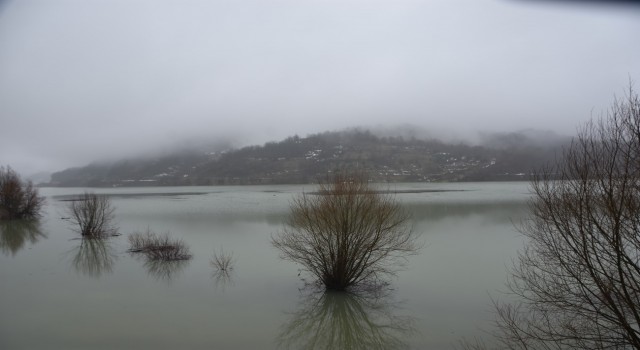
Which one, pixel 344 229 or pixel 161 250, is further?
pixel 161 250

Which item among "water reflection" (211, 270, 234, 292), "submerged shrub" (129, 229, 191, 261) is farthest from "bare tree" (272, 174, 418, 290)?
→ "submerged shrub" (129, 229, 191, 261)

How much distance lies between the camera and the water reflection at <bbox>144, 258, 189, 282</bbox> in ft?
51.8

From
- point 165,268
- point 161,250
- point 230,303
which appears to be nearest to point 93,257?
point 161,250

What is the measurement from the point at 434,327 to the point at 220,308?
5930 mm

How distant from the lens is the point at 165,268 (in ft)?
55.9

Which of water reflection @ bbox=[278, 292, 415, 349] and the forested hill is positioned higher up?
the forested hill

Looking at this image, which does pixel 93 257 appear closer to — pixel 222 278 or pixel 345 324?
pixel 222 278

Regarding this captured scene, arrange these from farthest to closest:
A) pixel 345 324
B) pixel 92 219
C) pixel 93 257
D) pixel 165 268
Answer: pixel 92 219 < pixel 93 257 < pixel 165 268 < pixel 345 324

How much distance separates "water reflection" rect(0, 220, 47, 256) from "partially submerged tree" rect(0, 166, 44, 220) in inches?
93.6

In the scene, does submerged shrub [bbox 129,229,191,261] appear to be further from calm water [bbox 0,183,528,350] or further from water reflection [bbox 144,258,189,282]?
calm water [bbox 0,183,528,350]

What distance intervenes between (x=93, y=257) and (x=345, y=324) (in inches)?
570

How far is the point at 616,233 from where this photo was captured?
6.21 meters

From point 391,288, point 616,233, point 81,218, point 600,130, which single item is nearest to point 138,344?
point 391,288

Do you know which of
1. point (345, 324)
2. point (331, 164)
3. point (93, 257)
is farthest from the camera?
point (331, 164)
